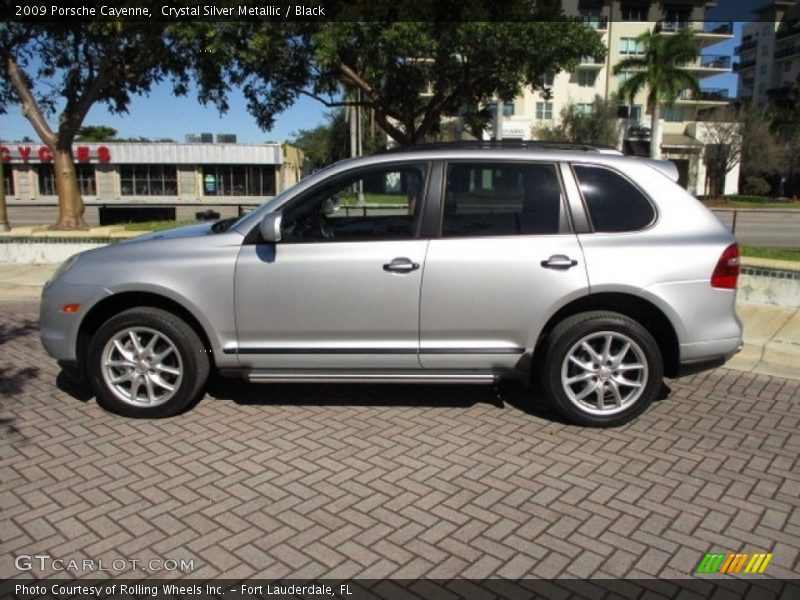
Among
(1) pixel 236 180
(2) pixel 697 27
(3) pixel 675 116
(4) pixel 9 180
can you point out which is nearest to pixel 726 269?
(1) pixel 236 180

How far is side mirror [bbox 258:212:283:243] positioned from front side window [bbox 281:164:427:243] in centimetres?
17

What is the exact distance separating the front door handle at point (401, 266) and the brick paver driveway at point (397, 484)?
3.56 ft

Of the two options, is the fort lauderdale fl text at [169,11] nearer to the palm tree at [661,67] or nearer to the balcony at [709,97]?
the palm tree at [661,67]

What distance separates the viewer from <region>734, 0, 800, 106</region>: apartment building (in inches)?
3216

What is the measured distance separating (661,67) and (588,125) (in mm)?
10251

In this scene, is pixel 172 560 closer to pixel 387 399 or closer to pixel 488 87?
pixel 387 399

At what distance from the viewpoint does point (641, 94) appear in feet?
213

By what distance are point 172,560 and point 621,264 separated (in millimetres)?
3159

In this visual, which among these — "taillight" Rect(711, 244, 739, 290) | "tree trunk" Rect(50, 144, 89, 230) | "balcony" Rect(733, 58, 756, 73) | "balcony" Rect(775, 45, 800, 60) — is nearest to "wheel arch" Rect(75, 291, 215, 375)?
"taillight" Rect(711, 244, 739, 290)

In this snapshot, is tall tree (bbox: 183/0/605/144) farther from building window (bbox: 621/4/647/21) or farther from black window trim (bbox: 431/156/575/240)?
building window (bbox: 621/4/647/21)

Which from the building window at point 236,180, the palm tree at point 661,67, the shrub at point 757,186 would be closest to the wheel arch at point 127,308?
the palm tree at point 661,67

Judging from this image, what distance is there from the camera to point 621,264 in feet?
14.6

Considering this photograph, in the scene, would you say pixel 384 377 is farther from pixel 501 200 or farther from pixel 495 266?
pixel 501 200

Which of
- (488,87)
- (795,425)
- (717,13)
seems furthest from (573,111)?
(795,425)
